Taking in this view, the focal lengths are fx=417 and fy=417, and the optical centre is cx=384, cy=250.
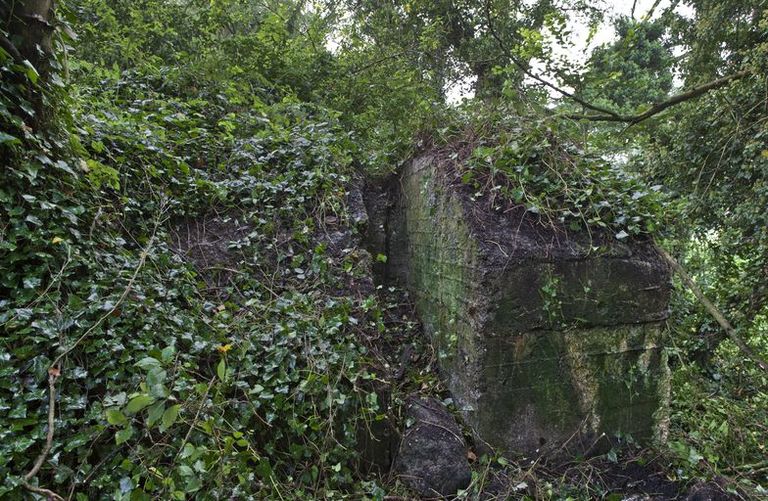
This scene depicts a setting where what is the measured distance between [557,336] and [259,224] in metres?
2.51

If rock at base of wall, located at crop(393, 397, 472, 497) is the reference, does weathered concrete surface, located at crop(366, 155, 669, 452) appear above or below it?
above

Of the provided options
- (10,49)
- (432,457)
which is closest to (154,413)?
(432,457)

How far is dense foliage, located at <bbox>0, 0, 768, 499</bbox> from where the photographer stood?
1.91 m

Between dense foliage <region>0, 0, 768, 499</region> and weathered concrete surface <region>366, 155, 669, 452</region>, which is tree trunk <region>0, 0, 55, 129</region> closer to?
dense foliage <region>0, 0, 768, 499</region>

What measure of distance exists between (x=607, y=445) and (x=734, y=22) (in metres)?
5.92

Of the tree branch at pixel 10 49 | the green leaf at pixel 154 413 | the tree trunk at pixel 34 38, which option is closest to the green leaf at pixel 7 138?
the tree trunk at pixel 34 38

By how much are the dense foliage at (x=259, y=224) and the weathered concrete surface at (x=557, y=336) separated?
0.79 feet

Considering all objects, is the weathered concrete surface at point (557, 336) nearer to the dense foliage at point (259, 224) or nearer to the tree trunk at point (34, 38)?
the dense foliage at point (259, 224)

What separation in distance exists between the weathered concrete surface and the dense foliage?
0.24 m

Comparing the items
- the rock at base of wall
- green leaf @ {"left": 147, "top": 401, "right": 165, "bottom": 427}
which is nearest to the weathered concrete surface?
the rock at base of wall

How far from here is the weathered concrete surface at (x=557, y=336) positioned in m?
2.75

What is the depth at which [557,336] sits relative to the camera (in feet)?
9.13

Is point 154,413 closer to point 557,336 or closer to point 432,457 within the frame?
point 432,457

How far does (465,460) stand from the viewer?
2.72 meters
